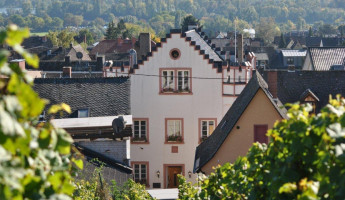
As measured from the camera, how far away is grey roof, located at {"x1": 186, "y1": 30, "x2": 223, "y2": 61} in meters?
41.8

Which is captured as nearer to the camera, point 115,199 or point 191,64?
point 115,199

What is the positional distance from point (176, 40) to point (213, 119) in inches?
147

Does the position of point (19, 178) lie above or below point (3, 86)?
below

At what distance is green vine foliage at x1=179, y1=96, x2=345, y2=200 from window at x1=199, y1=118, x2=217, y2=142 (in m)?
28.7

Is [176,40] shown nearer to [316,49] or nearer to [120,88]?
[120,88]

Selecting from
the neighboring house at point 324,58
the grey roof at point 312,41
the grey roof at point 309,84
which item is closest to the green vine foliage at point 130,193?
the grey roof at point 309,84

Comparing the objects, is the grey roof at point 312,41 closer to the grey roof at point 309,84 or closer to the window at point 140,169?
the grey roof at point 309,84

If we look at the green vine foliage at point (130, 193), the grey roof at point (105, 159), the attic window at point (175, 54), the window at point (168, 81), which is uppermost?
the attic window at point (175, 54)

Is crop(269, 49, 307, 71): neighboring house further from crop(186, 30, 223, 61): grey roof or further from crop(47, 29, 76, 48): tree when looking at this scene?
crop(186, 30, 223, 61): grey roof

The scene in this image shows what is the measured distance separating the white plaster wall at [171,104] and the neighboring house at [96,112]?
1.60m

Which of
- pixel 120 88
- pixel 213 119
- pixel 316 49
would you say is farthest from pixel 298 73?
pixel 316 49

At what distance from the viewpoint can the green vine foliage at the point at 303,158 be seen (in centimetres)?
677

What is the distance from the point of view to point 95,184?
1744cm

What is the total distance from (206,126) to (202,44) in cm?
632
